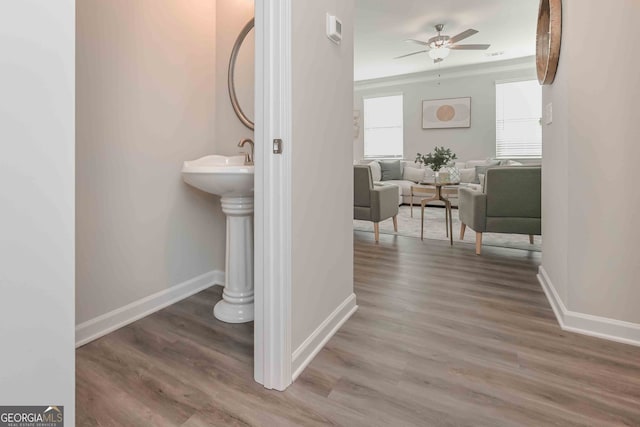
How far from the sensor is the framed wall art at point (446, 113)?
6.81 meters

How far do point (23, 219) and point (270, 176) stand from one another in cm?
71

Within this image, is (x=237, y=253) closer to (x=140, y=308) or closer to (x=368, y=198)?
(x=140, y=308)

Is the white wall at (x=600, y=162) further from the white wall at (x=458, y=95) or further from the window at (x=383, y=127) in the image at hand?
the window at (x=383, y=127)

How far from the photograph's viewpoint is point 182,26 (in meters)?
2.04

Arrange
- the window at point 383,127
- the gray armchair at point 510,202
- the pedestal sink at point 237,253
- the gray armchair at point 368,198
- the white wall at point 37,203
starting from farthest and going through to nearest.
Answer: the window at point 383,127 → the gray armchair at point 368,198 → the gray armchair at point 510,202 → the pedestal sink at point 237,253 → the white wall at point 37,203

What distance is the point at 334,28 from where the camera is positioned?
1587 mm

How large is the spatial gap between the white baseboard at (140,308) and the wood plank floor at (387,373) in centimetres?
5

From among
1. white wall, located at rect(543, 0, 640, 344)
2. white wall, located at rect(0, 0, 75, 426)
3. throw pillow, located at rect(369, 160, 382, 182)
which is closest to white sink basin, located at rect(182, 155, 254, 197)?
white wall, located at rect(0, 0, 75, 426)

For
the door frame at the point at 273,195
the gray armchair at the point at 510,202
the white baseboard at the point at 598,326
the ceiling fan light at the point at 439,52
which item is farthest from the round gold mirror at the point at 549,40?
the ceiling fan light at the point at 439,52

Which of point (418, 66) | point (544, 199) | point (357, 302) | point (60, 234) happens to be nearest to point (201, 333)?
point (357, 302)

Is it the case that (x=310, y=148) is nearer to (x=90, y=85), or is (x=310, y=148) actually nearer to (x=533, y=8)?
(x=90, y=85)

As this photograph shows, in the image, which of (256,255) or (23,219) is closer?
(23,219)

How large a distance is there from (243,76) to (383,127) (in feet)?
19.8

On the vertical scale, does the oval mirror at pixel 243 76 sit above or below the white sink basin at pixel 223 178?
above
